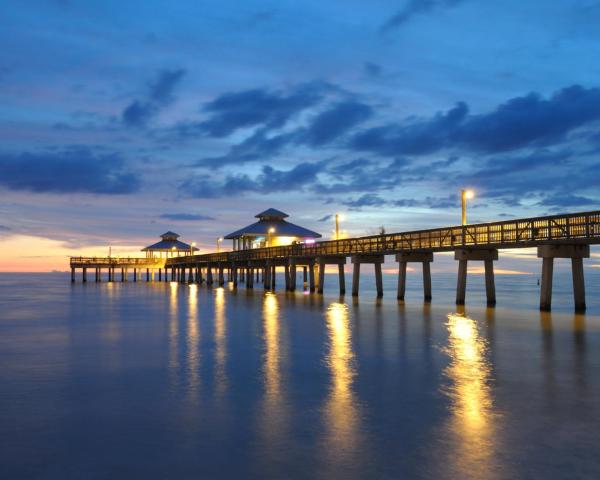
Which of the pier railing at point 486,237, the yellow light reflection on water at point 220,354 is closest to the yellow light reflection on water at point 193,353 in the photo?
the yellow light reflection on water at point 220,354

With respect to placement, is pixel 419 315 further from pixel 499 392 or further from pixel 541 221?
pixel 499 392

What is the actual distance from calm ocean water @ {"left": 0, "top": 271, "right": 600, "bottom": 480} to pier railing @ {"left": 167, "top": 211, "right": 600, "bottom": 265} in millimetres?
6612

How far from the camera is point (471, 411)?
430 inches

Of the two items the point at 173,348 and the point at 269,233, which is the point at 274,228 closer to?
the point at 269,233

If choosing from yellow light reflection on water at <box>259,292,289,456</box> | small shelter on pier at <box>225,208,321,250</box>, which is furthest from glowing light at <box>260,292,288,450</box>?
small shelter on pier at <box>225,208,321,250</box>

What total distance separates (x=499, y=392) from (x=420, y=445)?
423 cm

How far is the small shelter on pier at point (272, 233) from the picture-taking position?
72562mm

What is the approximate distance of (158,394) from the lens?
42.1ft

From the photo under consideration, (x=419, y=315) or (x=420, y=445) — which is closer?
(x=420, y=445)

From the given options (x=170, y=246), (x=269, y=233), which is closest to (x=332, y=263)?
(x=269, y=233)

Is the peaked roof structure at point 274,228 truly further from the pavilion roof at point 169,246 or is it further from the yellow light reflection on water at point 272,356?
the yellow light reflection on water at point 272,356

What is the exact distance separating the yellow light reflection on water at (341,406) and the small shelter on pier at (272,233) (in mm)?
50653

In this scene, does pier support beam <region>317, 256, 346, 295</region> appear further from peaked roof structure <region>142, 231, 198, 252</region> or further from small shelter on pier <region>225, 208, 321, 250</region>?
peaked roof structure <region>142, 231, 198, 252</region>

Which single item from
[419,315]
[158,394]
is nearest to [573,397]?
[158,394]
